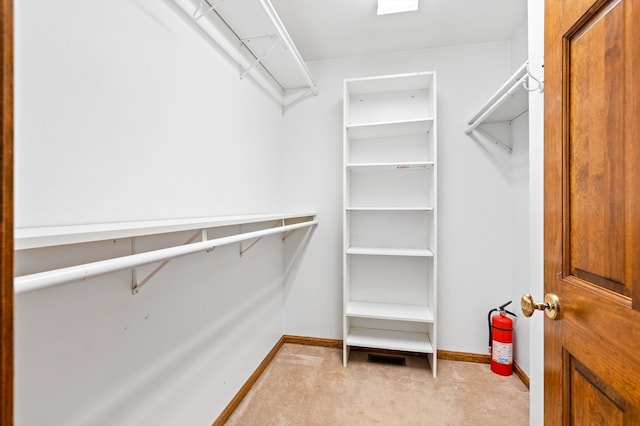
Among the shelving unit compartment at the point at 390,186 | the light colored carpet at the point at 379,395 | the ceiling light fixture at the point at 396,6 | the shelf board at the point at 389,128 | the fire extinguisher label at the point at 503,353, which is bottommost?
the light colored carpet at the point at 379,395

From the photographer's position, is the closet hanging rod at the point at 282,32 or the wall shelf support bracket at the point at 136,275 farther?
the closet hanging rod at the point at 282,32

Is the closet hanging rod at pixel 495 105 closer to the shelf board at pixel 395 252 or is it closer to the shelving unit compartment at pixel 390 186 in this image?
the shelving unit compartment at pixel 390 186

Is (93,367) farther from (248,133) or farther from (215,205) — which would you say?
(248,133)

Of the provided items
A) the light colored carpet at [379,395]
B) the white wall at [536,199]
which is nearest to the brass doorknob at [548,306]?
the white wall at [536,199]

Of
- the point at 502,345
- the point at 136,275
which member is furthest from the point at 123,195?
the point at 502,345

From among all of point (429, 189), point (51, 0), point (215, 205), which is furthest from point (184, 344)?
point (429, 189)

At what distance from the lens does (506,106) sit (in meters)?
1.87

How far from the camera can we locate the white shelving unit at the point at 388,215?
218cm

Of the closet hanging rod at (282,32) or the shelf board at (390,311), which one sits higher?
the closet hanging rod at (282,32)

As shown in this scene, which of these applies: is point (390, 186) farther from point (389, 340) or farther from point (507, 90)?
point (389, 340)

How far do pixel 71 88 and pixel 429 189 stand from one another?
2109 millimetres

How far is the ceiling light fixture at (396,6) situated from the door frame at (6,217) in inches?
76.0

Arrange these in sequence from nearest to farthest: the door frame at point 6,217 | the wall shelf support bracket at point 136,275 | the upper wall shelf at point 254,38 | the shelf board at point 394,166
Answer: the door frame at point 6,217 → the wall shelf support bracket at point 136,275 → the upper wall shelf at point 254,38 → the shelf board at point 394,166

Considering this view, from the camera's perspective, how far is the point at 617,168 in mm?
580
